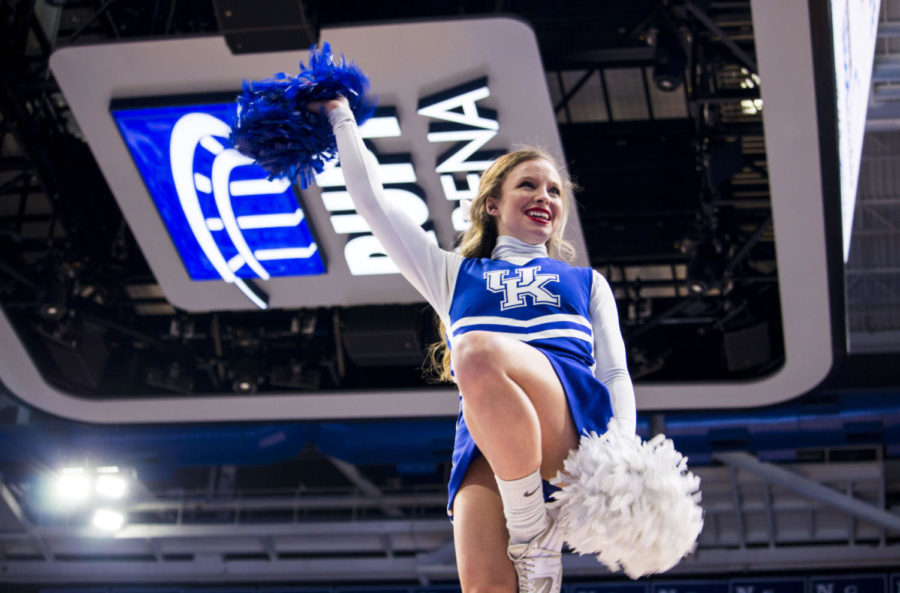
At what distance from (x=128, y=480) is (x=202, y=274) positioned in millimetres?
4920

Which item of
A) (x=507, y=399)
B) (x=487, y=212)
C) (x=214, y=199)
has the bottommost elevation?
(x=507, y=399)

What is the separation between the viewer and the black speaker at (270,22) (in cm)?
483

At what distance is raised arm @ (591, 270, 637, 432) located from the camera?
2154 millimetres

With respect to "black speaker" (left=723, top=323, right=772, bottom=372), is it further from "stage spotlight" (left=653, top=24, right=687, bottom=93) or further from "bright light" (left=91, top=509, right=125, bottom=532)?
"bright light" (left=91, top=509, right=125, bottom=532)

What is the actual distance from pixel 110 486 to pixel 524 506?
9.40 metres

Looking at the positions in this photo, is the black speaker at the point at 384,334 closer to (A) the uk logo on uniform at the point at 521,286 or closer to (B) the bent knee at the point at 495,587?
(A) the uk logo on uniform at the point at 521,286

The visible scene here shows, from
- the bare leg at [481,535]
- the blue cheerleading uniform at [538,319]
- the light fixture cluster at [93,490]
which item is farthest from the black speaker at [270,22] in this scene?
the light fixture cluster at [93,490]

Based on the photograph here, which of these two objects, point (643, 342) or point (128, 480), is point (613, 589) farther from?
point (128, 480)

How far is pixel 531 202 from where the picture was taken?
93.7 inches

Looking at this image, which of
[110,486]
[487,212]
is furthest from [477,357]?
[110,486]

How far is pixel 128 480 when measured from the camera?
1055cm

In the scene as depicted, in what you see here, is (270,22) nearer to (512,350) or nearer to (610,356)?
(610,356)

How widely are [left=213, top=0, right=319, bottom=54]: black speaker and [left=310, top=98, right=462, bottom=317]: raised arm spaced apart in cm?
273

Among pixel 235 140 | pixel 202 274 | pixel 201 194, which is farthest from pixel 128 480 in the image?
pixel 235 140
